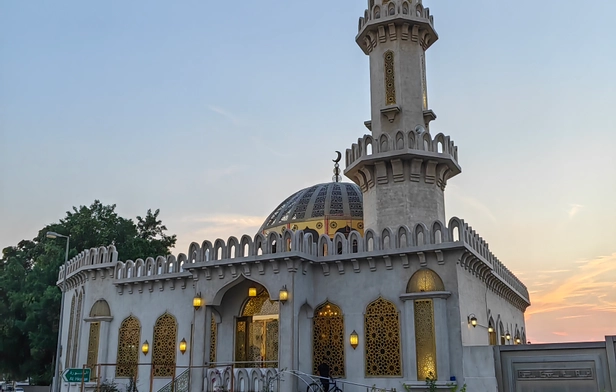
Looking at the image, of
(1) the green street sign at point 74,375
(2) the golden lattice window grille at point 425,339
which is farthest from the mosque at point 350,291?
(1) the green street sign at point 74,375

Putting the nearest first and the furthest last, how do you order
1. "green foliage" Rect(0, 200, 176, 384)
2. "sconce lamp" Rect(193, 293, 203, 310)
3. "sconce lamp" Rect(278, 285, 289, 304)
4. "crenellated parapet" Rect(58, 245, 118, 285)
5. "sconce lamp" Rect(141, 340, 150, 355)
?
"sconce lamp" Rect(278, 285, 289, 304) → "sconce lamp" Rect(193, 293, 203, 310) → "sconce lamp" Rect(141, 340, 150, 355) → "crenellated parapet" Rect(58, 245, 118, 285) → "green foliage" Rect(0, 200, 176, 384)

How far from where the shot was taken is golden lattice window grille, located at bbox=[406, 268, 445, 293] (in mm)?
18141

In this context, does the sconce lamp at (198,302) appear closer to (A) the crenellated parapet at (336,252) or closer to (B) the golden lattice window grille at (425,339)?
(A) the crenellated parapet at (336,252)

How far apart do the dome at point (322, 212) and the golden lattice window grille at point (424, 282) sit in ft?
27.1

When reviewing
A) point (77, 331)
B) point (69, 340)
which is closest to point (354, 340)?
point (77, 331)

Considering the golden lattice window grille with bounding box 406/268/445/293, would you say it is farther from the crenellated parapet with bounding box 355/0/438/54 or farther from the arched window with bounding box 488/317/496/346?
the crenellated parapet with bounding box 355/0/438/54

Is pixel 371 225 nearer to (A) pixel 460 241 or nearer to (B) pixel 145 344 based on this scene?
(A) pixel 460 241

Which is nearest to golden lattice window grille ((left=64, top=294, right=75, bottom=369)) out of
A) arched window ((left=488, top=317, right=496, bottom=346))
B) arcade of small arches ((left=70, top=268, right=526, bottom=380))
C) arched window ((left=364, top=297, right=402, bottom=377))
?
arcade of small arches ((left=70, top=268, right=526, bottom=380))

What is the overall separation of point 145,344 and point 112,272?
147 inches

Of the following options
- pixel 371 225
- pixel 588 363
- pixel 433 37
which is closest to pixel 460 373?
pixel 588 363

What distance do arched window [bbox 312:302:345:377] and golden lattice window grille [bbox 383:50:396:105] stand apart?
8.69m

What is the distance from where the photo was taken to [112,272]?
25.4 meters

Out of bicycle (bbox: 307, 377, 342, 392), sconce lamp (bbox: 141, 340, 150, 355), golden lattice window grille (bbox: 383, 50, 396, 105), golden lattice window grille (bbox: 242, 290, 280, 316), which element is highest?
golden lattice window grille (bbox: 383, 50, 396, 105)

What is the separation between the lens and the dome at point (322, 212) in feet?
88.5
